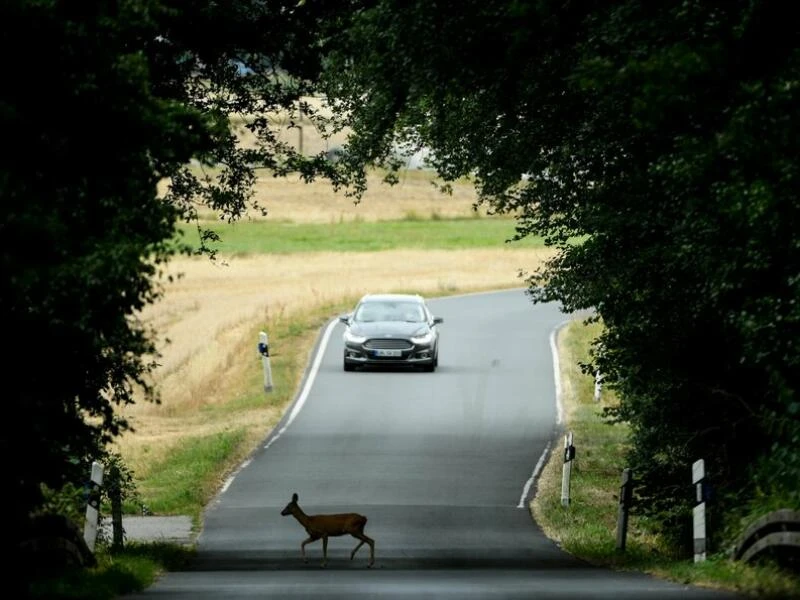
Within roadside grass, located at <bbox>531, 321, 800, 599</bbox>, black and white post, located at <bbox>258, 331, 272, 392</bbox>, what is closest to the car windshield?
black and white post, located at <bbox>258, 331, 272, 392</bbox>

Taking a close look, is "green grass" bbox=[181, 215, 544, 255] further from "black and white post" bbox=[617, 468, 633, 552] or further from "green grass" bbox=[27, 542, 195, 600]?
"green grass" bbox=[27, 542, 195, 600]

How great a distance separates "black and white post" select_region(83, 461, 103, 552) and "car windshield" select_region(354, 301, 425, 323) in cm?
2213

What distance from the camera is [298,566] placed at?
57.7 feet

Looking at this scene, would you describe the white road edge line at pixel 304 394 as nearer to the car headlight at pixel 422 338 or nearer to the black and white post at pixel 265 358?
the black and white post at pixel 265 358

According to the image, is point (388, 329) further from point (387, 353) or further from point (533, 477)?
point (533, 477)

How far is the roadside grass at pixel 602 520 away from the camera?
44.1 ft

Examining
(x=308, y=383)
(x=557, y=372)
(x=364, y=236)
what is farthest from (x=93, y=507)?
(x=364, y=236)

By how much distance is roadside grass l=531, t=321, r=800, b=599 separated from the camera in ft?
44.1

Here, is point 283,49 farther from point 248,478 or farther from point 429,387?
point 429,387

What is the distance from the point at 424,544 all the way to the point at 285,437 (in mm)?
Result: 11280

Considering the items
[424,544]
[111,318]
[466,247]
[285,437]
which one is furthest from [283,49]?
[466,247]

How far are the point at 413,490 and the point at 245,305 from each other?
101ft

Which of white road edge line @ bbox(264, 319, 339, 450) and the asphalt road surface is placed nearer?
the asphalt road surface

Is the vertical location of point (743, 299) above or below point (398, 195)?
below
